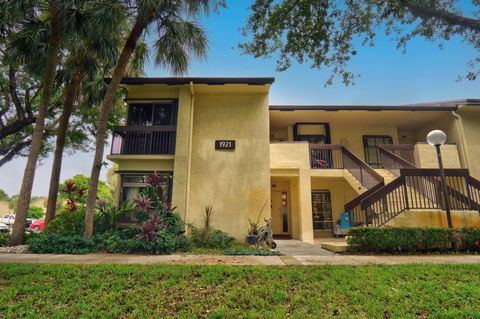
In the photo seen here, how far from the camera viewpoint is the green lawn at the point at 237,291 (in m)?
3.72

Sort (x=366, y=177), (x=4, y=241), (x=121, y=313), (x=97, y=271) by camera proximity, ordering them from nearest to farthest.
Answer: (x=121, y=313), (x=97, y=271), (x=4, y=241), (x=366, y=177)

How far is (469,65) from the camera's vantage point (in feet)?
25.7

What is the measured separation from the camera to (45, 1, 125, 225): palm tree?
8.20m

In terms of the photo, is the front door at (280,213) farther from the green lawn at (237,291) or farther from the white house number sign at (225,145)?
the green lawn at (237,291)

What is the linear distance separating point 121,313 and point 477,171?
1625 centimetres

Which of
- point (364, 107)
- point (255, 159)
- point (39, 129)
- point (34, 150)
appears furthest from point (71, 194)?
point (364, 107)

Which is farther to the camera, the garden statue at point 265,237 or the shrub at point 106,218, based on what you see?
the garden statue at point 265,237

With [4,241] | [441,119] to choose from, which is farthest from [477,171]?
[4,241]

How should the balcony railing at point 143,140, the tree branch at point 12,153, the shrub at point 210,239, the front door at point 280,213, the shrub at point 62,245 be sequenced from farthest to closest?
the tree branch at point 12,153
the front door at point 280,213
the balcony railing at point 143,140
the shrub at point 210,239
the shrub at point 62,245

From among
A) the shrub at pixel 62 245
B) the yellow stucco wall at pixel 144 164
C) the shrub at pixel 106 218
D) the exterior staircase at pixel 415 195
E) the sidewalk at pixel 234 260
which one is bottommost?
the sidewalk at pixel 234 260

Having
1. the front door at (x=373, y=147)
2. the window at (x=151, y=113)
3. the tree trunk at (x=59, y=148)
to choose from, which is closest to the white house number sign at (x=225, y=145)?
the window at (x=151, y=113)

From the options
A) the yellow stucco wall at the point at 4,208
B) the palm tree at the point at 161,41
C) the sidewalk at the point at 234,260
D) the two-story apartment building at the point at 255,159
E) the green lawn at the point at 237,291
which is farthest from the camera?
the yellow stucco wall at the point at 4,208

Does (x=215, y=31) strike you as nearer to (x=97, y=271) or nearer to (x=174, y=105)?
(x=174, y=105)

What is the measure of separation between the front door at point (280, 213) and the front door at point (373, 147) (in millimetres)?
5620
